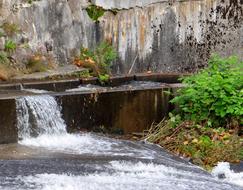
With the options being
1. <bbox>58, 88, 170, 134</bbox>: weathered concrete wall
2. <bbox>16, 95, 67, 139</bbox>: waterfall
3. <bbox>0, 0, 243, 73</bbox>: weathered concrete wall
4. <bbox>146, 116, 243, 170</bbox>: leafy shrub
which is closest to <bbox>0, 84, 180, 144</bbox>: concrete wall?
<bbox>58, 88, 170, 134</bbox>: weathered concrete wall

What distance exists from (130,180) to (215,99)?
3.03 metres

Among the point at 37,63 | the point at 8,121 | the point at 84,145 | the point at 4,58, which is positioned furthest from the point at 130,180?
the point at 37,63

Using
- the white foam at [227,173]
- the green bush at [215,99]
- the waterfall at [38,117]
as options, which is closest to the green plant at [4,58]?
the waterfall at [38,117]

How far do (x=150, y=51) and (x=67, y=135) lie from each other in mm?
4615

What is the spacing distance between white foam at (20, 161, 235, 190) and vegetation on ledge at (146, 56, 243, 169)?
4.23 ft

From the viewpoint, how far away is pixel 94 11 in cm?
1280

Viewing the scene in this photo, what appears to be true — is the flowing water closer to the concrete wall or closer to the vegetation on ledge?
the concrete wall

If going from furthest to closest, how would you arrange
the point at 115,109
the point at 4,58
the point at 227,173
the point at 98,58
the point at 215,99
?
the point at 98,58 < the point at 4,58 < the point at 115,109 < the point at 215,99 < the point at 227,173

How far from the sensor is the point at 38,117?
28.8 ft

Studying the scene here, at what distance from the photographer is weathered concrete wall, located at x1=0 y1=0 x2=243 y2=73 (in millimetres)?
12742

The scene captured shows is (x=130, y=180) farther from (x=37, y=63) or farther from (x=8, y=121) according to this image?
(x=37, y=63)

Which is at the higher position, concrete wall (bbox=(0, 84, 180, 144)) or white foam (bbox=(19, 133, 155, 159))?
concrete wall (bbox=(0, 84, 180, 144))

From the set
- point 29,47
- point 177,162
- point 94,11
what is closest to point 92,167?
point 177,162

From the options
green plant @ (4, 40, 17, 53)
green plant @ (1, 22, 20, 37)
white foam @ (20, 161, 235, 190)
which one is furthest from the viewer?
Answer: green plant @ (1, 22, 20, 37)
